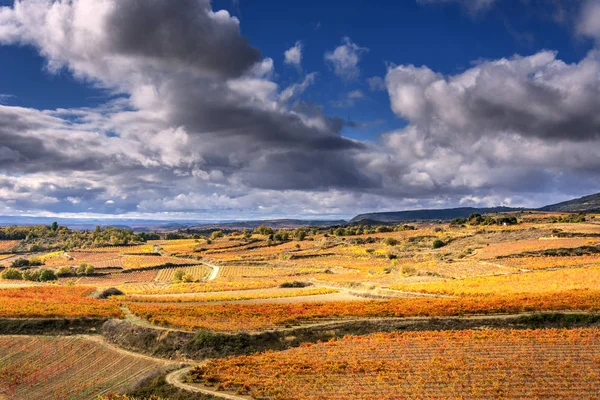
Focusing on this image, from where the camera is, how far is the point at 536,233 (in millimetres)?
113750

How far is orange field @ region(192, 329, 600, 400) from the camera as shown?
A: 71.6ft

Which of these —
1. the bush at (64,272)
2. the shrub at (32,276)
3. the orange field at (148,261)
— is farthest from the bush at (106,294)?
the orange field at (148,261)

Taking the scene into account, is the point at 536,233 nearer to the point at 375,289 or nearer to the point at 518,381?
the point at 375,289

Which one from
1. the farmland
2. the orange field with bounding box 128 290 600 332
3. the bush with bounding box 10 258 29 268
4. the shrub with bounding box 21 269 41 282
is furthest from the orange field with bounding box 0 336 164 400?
the bush with bounding box 10 258 29 268

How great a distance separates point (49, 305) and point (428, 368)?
42.5 metres

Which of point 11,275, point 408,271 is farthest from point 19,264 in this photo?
point 408,271

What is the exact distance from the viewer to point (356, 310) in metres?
41.5

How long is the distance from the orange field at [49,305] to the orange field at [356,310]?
163 inches

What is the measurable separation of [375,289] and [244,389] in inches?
1596

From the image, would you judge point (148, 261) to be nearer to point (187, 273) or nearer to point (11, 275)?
point (187, 273)

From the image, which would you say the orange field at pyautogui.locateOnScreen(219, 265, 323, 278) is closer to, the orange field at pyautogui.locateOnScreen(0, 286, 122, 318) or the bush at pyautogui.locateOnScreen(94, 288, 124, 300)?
the bush at pyautogui.locateOnScreen(94, 288, 124, 300)

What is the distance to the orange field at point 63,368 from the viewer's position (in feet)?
95.2

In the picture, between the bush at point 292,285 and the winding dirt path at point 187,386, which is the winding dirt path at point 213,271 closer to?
the bush at point 292,285

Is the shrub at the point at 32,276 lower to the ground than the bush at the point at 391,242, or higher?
lower
